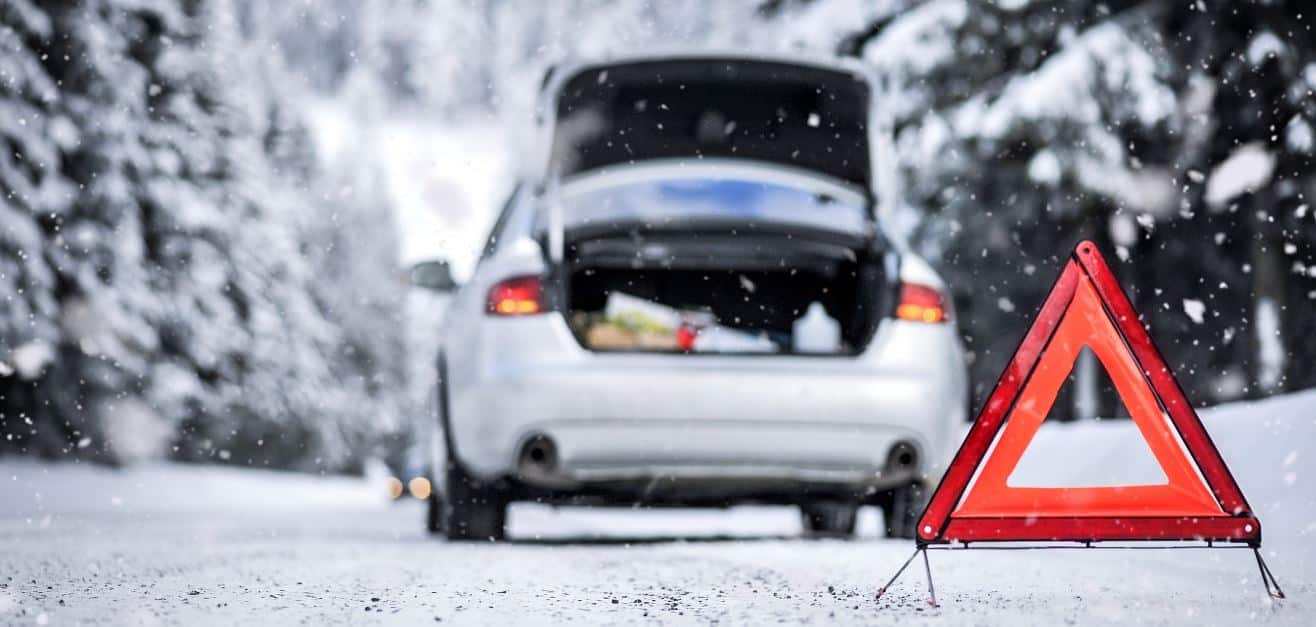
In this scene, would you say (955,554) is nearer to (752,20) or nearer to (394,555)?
(394,555)

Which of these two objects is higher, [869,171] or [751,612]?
→ [869,171]

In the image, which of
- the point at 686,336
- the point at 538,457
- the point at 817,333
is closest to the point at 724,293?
the point at 686,336

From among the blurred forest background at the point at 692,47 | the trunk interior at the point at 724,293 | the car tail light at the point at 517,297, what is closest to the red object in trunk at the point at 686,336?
the trunk interior at the point at 724,293

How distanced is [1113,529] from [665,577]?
1536 mm

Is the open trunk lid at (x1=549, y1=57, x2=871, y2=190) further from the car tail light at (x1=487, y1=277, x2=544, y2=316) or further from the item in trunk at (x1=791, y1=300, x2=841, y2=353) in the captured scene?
the car tail light at (x1=487, y1=277, x2=544, y2=316)

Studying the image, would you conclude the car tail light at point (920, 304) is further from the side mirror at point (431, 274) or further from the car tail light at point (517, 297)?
the side mirror at point (431, 274)

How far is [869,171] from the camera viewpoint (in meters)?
7.69

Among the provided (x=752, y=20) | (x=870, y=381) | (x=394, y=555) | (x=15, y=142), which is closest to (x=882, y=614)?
(x=870, y=381)

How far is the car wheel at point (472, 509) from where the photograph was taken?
23.4 feet

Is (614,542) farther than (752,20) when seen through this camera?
No

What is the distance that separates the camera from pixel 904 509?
7238mm

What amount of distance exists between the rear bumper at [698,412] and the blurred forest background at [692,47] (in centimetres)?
106

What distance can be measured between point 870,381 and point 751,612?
87.3 inches

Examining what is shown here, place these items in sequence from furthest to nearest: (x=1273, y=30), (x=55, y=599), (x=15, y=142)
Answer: (x=15, y=142)
(x=1273, y=30)
(x=55, y=599)
